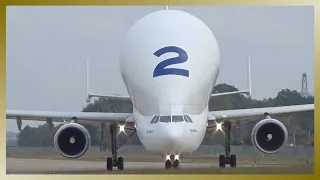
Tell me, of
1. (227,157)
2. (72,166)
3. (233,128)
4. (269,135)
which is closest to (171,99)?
(227,157)

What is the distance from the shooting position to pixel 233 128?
17.8 meters

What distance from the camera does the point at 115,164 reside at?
1745cm

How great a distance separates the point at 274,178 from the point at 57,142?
127 inches

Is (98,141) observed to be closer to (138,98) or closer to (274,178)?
(138,98)

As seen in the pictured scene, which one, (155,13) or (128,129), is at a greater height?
(155,13)

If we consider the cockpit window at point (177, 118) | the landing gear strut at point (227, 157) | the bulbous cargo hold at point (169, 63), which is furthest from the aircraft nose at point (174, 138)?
the landing gear strut at point (227, 157)

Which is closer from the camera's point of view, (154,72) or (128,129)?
(154,72)

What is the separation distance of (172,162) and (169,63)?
140 centimetres

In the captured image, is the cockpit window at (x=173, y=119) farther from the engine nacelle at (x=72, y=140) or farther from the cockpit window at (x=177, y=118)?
the engine nacelle at (x=72, y=140)

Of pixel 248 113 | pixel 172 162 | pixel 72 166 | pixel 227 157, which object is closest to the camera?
pixel 172 162

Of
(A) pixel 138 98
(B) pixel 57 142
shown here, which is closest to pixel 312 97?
(A) pixel 138 98

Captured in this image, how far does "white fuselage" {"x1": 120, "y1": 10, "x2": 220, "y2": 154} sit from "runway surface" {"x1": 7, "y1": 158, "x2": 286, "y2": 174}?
1.01 ft

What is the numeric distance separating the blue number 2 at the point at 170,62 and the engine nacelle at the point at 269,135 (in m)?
1.82

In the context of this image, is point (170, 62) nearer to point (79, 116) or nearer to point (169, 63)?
point (169, 63)
